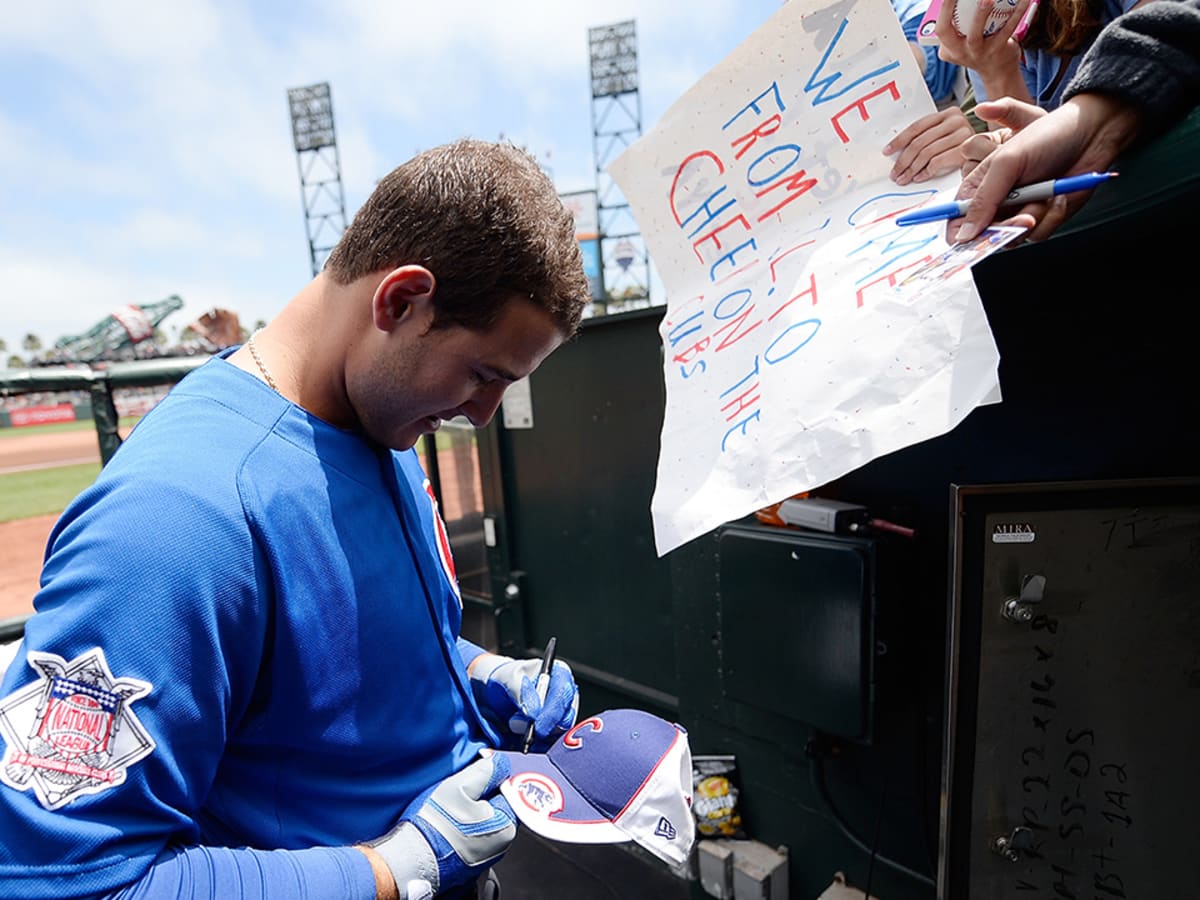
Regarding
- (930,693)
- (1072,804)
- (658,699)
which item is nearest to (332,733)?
(1072,804)

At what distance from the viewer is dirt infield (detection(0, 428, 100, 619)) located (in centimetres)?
963

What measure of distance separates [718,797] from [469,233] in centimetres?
198

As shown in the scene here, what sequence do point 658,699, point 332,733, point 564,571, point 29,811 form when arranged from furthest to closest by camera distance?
point 564,571
point 658,699
point 332,733
point 29,811

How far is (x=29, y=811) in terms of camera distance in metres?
0.71

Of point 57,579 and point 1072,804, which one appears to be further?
point 1072,804

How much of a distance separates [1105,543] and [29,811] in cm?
154

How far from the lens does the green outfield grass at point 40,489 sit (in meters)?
15.9

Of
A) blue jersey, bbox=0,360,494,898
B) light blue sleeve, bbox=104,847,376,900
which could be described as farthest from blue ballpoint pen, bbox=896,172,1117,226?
light blue sleeve, bbox=104,847,376,900

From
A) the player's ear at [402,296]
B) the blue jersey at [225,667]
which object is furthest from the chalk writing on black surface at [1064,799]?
the player's ear at [402,296]

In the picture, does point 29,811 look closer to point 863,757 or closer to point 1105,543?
point 1105,543

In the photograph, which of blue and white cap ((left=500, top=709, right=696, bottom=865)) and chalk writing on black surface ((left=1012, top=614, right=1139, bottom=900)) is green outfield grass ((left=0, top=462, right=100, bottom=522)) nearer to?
blue and white cap ((left=500, top=709, right=696, bottom=865))

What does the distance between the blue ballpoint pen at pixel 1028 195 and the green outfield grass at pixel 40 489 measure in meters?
16.8

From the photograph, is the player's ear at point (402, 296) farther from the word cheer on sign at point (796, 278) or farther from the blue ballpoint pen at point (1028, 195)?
the blue ballpoint pen at point (1028, 195)

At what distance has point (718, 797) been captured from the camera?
7.08ft
